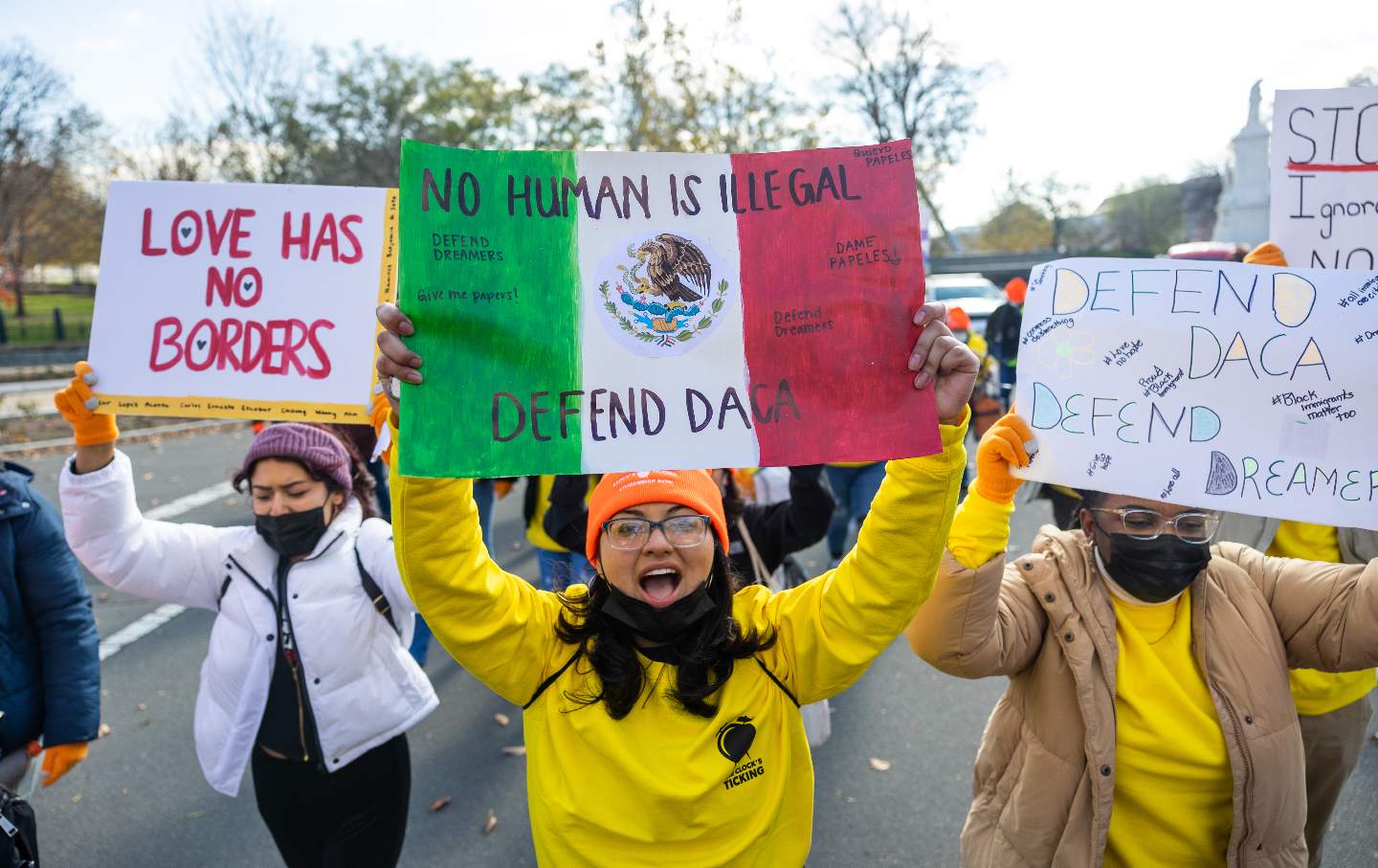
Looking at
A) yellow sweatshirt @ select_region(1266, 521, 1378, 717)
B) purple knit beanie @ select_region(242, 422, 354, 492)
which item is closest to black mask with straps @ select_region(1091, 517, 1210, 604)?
yellow sweatshirt @ select_region(1266, 521, 1378, 717)

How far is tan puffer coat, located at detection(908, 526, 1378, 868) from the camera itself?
1.95 m

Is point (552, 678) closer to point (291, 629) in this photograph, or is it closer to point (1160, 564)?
point (291, 629)

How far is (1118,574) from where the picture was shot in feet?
7.00

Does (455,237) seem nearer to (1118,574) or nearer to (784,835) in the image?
(784,835)

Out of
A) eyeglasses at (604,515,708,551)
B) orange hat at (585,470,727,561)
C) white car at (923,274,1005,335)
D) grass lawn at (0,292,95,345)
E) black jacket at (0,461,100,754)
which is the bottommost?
black jacket at (0,461,100,754)

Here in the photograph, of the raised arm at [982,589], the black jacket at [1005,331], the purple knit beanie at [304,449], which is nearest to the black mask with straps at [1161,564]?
the raised arm at [982,589]

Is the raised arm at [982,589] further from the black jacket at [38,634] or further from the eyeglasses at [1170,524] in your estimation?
the black jacket at [38,634]

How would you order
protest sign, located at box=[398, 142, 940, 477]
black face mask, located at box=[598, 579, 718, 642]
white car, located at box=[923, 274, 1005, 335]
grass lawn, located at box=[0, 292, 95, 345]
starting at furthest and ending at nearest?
grass lawn, located at box=[0, 292, 95, 345] → white car, located at box=[923, 274, 1005, 335] → black face mask, located at box=[598, 579, 718, 642] → protest sign, located at box=[398, 142, 940, 477]

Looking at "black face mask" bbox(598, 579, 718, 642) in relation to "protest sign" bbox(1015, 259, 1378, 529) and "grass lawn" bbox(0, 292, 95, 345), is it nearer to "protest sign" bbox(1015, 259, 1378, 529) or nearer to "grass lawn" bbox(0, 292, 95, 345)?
"protest sign" bbox(1015, 259, 1378, 529)

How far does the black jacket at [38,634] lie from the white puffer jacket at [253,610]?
0.17 metres

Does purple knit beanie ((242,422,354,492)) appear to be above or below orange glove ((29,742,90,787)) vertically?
above

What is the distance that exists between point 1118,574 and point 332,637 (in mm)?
2147

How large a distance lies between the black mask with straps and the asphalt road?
1722 mm

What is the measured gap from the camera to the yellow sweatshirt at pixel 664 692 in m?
1.78
